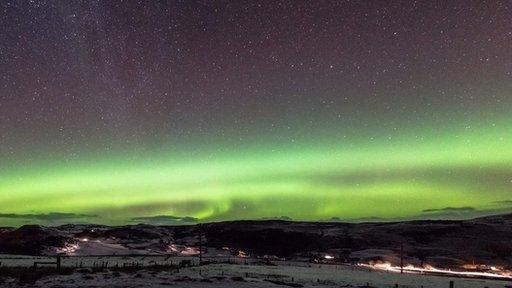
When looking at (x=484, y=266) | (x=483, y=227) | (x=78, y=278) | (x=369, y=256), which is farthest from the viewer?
(x=483, y=227)

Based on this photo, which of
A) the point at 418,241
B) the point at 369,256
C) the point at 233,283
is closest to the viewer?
the point at 233,283

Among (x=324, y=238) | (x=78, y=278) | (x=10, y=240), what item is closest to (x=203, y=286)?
(x=78, y=278)

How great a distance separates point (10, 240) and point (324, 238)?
3826 inches

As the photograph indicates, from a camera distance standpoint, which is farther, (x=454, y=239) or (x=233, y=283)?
(x=454, y=239)

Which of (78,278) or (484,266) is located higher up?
(78,278)

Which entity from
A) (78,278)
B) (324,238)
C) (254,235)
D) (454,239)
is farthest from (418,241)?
(78,278)

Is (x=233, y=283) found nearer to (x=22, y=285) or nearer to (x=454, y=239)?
(x=22, y=285)

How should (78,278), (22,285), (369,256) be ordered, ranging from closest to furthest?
(22,285) → (78,278) → (369,256)

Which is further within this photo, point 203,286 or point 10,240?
point 10,240

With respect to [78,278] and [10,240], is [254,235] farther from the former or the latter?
[78,278]

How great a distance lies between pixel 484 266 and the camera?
119m

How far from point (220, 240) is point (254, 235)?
13848mm

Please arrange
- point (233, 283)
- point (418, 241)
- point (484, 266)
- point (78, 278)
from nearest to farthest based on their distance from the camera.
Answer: point (78, 278)
point (233, 283)
point (484, 266)
point (418, 241)

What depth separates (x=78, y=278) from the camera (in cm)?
4466
